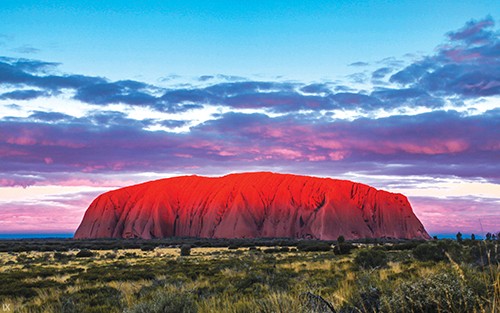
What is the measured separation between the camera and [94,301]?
1362cm

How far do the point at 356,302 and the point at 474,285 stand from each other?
2.48m

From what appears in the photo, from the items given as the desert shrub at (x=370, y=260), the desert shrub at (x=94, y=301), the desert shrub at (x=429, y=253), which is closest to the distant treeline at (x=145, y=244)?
the desert shrub at (x=429, y=253)

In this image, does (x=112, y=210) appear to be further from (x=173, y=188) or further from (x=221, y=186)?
(x=221, y=186)

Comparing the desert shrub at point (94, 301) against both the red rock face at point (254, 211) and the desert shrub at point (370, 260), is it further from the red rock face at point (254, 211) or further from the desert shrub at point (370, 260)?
the red rock face at point (254, 211)

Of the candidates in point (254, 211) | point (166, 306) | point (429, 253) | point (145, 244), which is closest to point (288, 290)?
point (166, 306)

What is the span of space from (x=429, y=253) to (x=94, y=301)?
2197 cm

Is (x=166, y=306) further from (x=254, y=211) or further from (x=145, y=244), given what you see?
(x=254, y=211)

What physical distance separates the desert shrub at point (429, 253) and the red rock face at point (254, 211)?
63.2m

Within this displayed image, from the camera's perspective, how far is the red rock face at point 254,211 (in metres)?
99.0

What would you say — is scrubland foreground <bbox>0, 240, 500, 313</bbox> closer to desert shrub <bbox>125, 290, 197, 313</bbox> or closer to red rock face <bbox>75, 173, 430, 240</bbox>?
desert shrub <bbox>125, 290, 197, 313</bbox>

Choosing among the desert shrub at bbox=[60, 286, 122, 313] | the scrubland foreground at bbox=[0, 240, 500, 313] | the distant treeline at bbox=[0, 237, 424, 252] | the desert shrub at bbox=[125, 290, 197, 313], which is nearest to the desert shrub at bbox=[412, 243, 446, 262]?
the scrubland foreground at bbox=[0, 240, 500, 313]

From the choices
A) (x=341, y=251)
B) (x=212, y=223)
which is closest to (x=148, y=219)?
(x=212, y=223)

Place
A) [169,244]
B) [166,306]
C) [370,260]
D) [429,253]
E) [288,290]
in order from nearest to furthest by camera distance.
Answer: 1. [166,306]
2. [288,290]
3. [370,260]
4. [429,253]
5. [169,244]

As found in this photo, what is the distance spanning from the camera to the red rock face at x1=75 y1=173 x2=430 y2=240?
99000mm
